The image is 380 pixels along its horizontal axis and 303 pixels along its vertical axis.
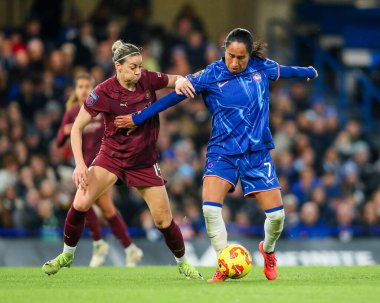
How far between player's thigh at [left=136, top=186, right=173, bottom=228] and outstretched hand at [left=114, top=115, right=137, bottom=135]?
0.63 meters

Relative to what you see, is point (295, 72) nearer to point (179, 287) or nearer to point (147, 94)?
point (147, 94)

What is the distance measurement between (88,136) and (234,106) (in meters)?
3.28

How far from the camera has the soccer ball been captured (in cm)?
1022

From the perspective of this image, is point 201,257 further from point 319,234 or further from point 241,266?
point 241,266

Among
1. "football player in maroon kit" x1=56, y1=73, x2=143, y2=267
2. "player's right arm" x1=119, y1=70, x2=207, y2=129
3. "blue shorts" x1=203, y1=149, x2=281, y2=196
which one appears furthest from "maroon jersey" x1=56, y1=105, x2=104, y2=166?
"blue shorts" x1=203, y1=149, x2=281, y2=196

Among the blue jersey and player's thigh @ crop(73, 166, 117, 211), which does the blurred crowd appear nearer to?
player's thigh @ crop(73, 166, 117, 211)

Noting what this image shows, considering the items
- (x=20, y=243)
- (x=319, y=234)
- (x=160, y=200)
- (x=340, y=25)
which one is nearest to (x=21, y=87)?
(x=20, y=243)

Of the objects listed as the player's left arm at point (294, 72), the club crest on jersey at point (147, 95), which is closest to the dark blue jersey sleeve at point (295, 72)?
the player's left arm at point (294, 72)

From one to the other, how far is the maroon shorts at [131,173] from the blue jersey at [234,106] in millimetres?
744

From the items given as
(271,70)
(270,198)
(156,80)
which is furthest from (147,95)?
(270,198)

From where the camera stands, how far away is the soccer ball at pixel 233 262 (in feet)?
33.5

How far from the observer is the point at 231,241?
16.3 meters

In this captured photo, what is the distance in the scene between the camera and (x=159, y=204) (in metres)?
10.8

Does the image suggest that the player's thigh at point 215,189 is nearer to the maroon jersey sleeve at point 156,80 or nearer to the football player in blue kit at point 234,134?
the football player in blue kit at point 234,134
